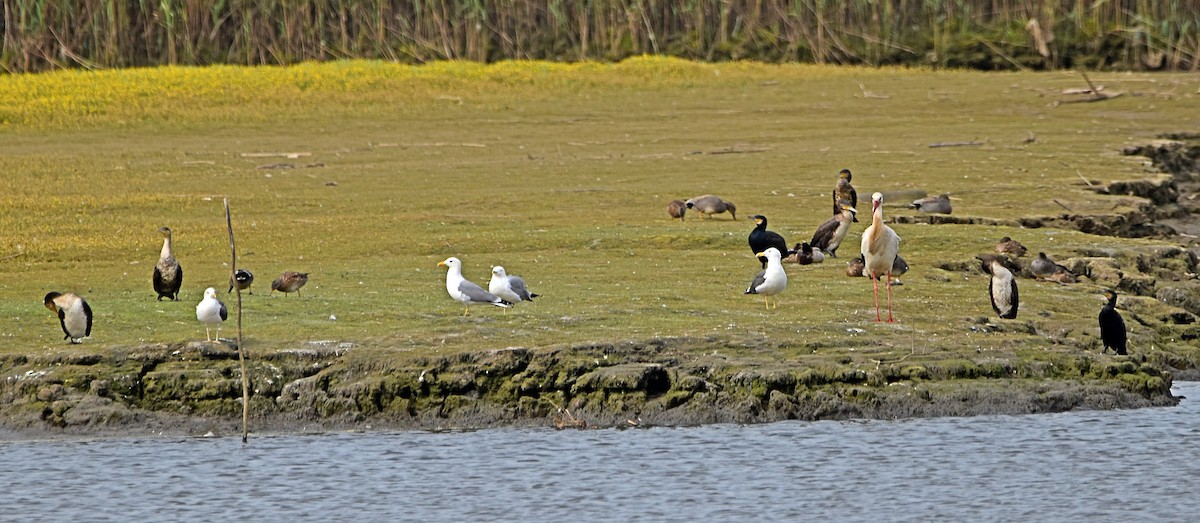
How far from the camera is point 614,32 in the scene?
43.5 meters

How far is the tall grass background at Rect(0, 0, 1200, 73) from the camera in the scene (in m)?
41.5

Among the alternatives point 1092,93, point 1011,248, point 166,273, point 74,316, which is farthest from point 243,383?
point 1092,93

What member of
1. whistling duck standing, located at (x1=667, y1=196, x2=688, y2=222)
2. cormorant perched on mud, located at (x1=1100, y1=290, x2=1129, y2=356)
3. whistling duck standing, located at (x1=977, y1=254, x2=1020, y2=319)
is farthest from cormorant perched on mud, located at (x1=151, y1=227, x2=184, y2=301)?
cormorant perched on mud, located at (x1=1100, y1=290, x2=1129, y2=356)

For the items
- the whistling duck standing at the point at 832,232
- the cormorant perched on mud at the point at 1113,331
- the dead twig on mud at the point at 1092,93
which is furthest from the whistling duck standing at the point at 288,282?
the dead twig on mud at the point at 1092,93

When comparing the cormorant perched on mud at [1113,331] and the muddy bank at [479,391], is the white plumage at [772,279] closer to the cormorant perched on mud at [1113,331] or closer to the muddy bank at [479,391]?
the muddy bank at [479,391]

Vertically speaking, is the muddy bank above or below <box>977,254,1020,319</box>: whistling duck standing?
below

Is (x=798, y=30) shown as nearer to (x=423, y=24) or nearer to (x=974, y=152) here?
(x=423, y=24)

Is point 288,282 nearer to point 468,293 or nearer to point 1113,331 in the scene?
point 468,293

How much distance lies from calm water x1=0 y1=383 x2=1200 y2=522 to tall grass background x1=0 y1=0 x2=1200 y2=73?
2951 cm

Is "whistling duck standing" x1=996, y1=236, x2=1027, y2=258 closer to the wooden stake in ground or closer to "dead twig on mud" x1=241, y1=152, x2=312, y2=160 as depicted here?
the wooden stake in ground

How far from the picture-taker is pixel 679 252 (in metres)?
20.6

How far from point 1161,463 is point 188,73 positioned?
31.0 meters

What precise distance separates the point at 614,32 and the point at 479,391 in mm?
30187

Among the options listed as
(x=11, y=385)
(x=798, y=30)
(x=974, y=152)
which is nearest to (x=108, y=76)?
(x=798, y=30)
